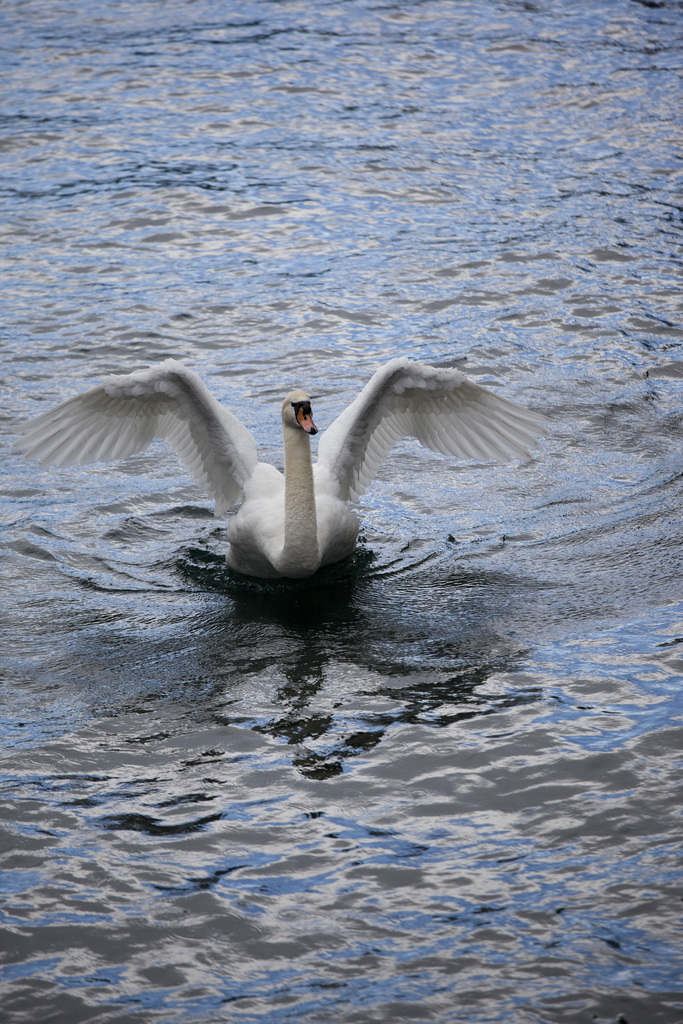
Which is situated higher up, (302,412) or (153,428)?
(302,412)

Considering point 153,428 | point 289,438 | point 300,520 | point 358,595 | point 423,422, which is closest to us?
point 300,520

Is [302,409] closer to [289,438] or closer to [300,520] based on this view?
[289,438]

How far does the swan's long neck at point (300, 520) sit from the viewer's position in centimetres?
814

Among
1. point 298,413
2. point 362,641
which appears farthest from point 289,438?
point 362,641

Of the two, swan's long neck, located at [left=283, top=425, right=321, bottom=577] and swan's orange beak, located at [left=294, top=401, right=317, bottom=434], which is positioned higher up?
swan's orange beak, located at [left=294, top=401, right=317, bottom=434]

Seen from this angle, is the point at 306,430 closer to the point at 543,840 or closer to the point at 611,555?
the point at 611,555

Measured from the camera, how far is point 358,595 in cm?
854

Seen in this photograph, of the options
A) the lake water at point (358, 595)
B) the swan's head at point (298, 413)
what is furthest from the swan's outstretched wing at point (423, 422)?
the lake water at point (358, 595)

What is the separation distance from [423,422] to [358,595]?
149 cm

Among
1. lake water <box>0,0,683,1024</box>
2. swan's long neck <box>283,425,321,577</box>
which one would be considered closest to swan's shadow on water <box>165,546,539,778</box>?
lake water <box>0,0,683,1024</box>

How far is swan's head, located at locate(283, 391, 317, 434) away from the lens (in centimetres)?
798

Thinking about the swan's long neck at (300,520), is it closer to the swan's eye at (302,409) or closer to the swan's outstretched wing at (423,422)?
the swan's eye at (302,409)

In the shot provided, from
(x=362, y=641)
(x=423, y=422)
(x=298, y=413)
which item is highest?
(x=298, y=413)

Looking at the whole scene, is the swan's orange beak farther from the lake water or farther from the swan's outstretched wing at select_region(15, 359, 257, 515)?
the lake water
